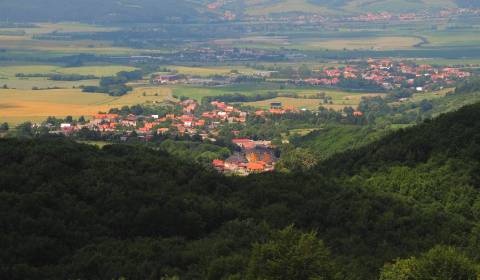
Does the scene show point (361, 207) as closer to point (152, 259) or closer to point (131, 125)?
point (152, 259)

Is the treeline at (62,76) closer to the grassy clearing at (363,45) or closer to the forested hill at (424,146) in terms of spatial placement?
the grassy clearing at (363,45)

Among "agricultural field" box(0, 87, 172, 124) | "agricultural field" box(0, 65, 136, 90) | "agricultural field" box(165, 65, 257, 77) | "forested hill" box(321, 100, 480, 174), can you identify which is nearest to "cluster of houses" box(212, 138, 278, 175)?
"forested hill" box(321, 100, 480, 174)

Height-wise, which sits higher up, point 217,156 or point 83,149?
point 83,149

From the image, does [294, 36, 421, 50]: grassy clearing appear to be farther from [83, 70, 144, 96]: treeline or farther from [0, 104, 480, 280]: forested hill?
[0, 104, 480, 280]: forested hill

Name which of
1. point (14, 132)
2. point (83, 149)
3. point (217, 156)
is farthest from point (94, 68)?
point (83, 149)

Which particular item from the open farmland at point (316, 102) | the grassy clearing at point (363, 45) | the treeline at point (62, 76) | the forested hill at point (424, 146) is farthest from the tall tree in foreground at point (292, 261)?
the grassy clearing at point (363, 45)

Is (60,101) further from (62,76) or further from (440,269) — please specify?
(440,269)
